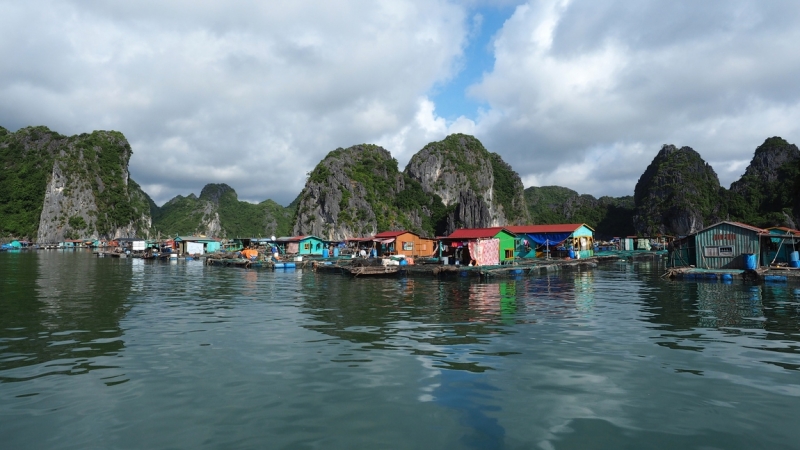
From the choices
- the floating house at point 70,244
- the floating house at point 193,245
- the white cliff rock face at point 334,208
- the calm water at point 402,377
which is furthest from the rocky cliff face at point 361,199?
the calm water at point 402,377

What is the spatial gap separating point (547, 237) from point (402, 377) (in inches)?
1821

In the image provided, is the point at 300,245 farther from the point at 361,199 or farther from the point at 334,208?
the point at 361,199

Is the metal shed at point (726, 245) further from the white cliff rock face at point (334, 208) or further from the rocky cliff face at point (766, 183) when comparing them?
the rocky cliff face at point (766, 183)

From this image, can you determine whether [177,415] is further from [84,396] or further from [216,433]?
[84,396]

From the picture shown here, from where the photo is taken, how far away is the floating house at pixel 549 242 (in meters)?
52.1

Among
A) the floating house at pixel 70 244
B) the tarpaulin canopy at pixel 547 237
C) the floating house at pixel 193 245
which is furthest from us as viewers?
the floating house at pixel 70 244

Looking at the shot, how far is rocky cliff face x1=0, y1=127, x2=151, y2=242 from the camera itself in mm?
150625

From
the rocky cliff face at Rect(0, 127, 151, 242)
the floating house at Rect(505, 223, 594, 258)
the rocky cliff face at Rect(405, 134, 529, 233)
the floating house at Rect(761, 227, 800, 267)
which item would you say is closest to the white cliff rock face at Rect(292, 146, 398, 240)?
the rocky cliff face at Rect(405, 134, 529, 233)

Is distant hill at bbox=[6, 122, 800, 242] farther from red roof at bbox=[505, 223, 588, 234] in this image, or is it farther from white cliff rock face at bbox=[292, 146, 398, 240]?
red roof at bbox=[505, 223, 588, 234]

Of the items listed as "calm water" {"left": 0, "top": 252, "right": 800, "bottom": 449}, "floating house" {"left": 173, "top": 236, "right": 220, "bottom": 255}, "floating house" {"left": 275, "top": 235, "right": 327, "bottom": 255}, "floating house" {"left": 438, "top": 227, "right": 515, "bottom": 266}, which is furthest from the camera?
"floating house" {"left": 173, "top": 236, "right": 220, "bottom": 255}

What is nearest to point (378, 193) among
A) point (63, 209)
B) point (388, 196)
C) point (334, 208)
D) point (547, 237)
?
point (388, 196)

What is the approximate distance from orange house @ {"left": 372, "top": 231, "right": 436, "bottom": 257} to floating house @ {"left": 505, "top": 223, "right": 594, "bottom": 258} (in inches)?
496

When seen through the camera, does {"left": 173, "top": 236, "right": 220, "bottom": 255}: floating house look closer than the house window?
No

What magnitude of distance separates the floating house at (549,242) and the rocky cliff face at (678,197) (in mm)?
98242
